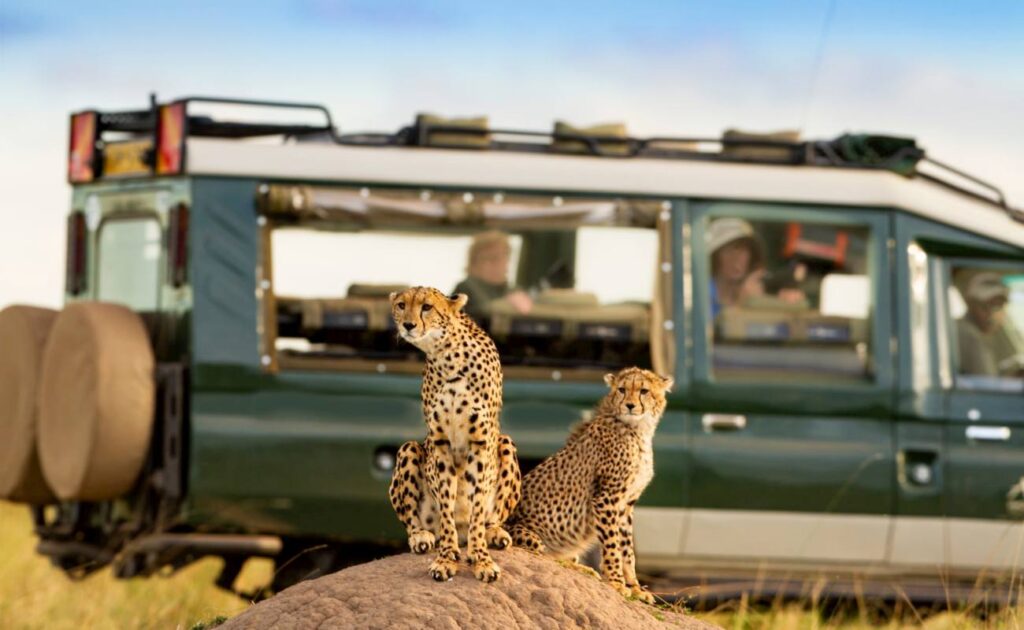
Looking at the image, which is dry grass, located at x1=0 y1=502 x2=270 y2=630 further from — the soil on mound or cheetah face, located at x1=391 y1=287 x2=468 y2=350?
cheetah face, located at x1=391 y1=287 x2=468 y2=350

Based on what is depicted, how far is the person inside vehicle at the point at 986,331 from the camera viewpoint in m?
9.70

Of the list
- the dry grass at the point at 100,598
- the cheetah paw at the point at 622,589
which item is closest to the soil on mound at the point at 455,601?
the cheetah paw at the point at 622,589

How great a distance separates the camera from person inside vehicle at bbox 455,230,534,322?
29.6ft

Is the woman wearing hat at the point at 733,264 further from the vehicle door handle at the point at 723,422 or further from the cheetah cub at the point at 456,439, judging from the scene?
the cheetah cub at the point at 456,439

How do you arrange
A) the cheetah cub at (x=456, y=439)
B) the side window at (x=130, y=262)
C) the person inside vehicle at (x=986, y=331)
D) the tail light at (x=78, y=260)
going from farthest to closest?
the tail light at (x=78, y=260) → the person inside vehicle at (x=986, y=331) → the side window at (x=130, y=262) → the cheetah cub at (x=456, y=439)

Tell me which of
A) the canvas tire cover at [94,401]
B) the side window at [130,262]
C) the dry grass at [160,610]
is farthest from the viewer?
the side window at [130,262]

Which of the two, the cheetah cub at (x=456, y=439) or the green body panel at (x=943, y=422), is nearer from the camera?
the cheetah cub at (x=456, y=439)

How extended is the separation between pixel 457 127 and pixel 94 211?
219 cm

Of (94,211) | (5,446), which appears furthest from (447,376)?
(94,211)

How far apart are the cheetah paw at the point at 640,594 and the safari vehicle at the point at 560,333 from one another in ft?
15.2

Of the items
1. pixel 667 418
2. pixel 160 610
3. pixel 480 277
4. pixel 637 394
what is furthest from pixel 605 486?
pixel 160 610

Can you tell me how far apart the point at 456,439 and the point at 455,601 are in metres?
0.47

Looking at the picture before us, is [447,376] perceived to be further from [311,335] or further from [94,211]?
[94,211]

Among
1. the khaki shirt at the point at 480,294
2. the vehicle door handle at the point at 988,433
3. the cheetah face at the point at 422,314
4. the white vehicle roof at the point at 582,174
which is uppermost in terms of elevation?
the white vehicle roof at the point at 582,174
